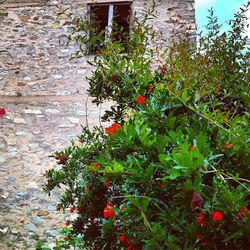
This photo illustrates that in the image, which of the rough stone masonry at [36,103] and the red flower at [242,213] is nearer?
the red flower at [242,213]

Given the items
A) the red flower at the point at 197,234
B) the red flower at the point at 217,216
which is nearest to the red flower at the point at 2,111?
the red flower at the point at 197,234

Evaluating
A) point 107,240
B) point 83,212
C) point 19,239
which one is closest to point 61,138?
point 19,239

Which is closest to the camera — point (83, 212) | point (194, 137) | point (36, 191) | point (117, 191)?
point (194, 137)

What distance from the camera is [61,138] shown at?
5.04 meters

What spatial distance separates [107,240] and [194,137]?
95 centimetres

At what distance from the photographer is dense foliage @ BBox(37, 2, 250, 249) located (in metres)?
1.80

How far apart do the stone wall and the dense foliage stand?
258cm

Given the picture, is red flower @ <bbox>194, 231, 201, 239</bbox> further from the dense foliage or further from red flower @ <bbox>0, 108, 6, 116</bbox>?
red flower @ <bbox>0, 108, 6, 116</bbox>

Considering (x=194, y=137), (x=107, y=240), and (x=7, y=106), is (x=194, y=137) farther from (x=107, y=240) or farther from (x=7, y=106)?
(x=7, y=106)

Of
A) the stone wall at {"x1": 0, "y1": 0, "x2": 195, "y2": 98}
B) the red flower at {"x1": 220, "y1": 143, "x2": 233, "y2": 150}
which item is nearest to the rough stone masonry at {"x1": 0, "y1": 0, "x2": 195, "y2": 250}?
the stone wall at {"x1": 0, "y1": 0, "x2": 195, "y2": 98}

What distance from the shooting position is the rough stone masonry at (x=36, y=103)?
422 cm

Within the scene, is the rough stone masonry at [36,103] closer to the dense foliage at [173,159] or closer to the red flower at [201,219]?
the dense foliage at [173,159]

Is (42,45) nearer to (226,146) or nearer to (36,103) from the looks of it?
(36,103)

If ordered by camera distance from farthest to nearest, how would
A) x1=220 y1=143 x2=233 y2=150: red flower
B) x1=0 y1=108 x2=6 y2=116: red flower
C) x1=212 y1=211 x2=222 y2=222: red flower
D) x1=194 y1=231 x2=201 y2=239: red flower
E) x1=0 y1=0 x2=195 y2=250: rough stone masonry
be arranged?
x1=0 y1=108 x2=6 y2=116: red flower
x1=0 y1=0 x2=195 y2=250: rough stone masonry
x1=220 y1=143 x2=233 y2=150: red flower
x1=194 y1=231 x2=201 y2=239: red flower
x1=212 y1=211 x2=222 y2=222: red flower
